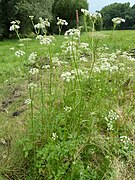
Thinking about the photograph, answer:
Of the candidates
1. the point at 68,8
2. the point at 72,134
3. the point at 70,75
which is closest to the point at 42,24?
the point at 70,75

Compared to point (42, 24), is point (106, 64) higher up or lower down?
lower down

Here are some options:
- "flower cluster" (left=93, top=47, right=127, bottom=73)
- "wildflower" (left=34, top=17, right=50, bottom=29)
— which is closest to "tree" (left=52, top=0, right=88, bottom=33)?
"flower cluster" (left=93, top=47, right=127, bottom=73)

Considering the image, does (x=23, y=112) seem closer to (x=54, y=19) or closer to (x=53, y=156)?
(x=53, y=156)

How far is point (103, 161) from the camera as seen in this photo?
8.39 ft

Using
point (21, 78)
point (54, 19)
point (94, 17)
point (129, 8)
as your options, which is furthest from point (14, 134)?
point (129, 8)

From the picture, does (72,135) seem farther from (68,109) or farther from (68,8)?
(68,8)

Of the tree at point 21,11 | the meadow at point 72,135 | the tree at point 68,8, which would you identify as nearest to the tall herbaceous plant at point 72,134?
the meadow at point 72,135

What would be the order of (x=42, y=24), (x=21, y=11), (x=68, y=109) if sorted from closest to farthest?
(x=42, y=24) → (x=68, y=109) → (x=21, y=11)

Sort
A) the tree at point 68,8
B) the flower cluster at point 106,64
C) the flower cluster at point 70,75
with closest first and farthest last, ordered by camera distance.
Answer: the flower cluster at point 70,75 < the flower cluster at point 106,64 < the tree at point 68,8

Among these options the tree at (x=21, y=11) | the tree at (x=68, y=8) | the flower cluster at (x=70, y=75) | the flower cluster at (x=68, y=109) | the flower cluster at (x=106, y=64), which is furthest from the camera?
the tree at (x=68, y=8)

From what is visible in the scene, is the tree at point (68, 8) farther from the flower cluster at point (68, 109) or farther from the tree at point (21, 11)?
the flower cluster at point (68, 109)

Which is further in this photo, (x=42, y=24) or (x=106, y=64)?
(x=106, y=64)

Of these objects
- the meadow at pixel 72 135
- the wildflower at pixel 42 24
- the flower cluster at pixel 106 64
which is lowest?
the meadow at pixel 72 135

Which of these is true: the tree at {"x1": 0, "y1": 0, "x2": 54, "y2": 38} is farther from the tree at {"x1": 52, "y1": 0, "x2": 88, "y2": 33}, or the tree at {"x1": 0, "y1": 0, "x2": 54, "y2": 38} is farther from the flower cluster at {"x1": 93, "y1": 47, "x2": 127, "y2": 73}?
the flower cluster at {"x1": 93, "y1": 47, "x2": 127, "y2": 73}
